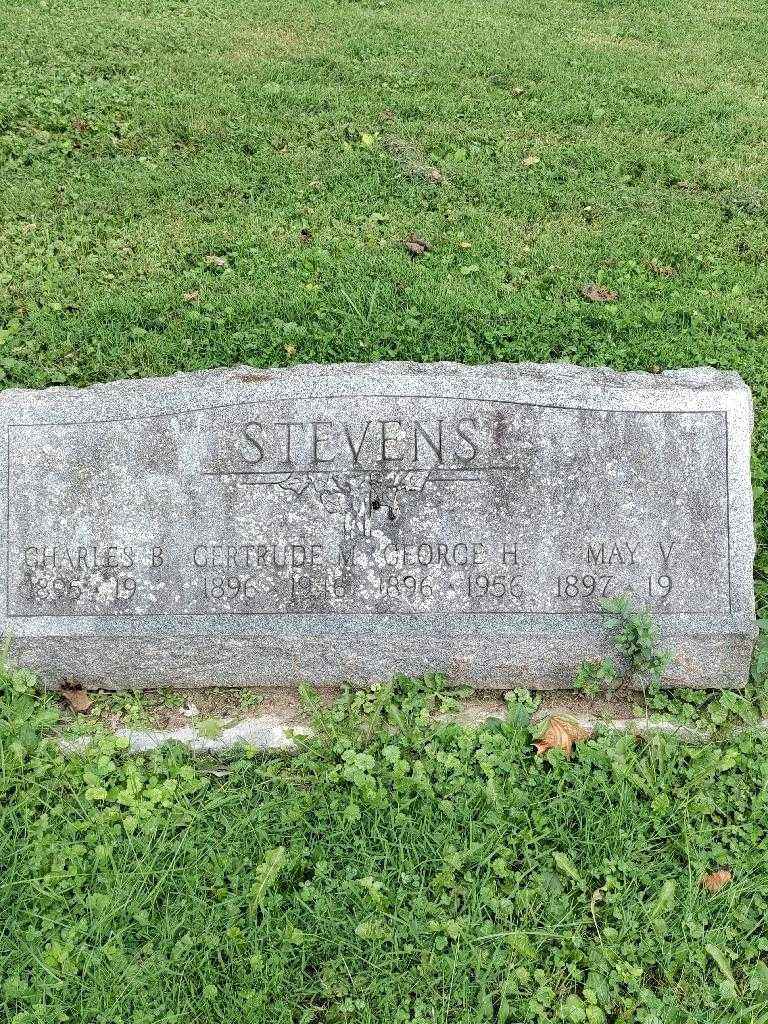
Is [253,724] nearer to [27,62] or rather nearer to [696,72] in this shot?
[27,62]

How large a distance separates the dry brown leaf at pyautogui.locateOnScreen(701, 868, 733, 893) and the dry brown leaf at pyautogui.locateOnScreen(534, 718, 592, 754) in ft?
2.08

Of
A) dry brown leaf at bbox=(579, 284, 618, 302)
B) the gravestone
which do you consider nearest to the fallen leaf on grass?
dry brown leaf at bbox=(579, 284, 618, 302)

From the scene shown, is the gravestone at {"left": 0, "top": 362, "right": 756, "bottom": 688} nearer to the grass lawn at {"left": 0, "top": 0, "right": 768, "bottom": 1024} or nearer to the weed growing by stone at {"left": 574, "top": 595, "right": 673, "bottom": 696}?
the weed growing by stone at {"left": 574, "top": 595, "right": 673, "bottom": 696}

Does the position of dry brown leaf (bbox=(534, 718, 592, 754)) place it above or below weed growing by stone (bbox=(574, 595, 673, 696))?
below

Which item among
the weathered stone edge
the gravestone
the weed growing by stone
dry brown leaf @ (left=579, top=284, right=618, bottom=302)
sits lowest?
the weathered stone edge

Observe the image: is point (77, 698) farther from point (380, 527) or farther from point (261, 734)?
point (380, 527)

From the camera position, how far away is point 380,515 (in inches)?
146

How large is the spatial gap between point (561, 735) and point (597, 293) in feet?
9.99

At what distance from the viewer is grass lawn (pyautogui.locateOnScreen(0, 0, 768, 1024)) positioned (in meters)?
2.86

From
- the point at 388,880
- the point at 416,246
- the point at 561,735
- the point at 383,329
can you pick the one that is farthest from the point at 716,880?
the point at 416,246

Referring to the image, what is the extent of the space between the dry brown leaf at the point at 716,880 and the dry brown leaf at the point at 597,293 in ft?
11.4

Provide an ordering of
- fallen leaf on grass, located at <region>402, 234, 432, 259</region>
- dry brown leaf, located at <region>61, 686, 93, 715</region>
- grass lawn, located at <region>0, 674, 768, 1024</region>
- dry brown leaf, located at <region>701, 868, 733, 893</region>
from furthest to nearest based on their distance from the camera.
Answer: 1. fallen leaf on grass, located at <region>402, 234, 432, 259</region>
2. dry brown leaf, located at <region>61, 686, 93, 715</region>
3. dry brown leaf, located at <region>701, 868, 733, 893</region>
4. grass lawn, located at <region>0, 674, 768, 1024</region>

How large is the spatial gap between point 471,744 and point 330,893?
0.77m

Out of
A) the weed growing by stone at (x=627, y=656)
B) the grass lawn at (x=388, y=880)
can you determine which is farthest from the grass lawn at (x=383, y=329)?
the weed growing by stone at (x=627, y=656)
